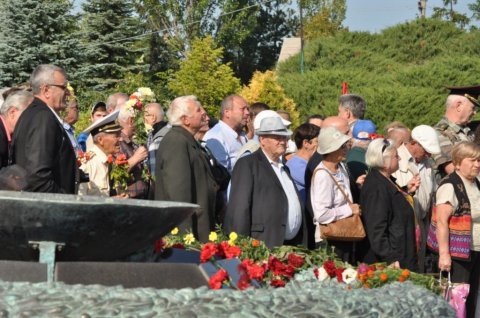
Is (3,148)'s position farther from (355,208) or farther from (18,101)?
(355,208)

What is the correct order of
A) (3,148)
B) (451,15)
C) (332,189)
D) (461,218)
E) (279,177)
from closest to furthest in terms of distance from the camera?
(3,148) < (279,177) < (332,189) < (461,218) < (451,15)

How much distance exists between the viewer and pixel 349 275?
5203 millimetres

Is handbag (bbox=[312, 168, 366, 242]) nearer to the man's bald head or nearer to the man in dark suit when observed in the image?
the man's bald head

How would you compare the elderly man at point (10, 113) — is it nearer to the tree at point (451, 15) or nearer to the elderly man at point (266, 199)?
the elderly man at point (266, 199)

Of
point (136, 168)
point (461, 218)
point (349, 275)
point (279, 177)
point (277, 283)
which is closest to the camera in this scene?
point (277, 283)

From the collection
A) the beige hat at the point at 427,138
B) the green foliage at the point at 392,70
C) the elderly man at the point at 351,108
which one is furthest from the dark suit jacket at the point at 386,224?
the green foliage at the point at 392,70

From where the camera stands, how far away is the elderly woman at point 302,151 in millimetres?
8461

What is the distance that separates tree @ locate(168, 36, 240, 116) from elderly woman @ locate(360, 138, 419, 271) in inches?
619

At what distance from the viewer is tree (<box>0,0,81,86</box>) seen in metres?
25.5

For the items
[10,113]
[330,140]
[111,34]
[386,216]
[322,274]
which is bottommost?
[322,274]

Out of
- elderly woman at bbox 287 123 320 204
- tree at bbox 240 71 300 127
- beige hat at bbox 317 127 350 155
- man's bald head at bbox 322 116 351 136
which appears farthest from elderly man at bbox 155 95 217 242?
tree at bbox 240 71 300 127

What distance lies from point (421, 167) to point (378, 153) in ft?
4.51

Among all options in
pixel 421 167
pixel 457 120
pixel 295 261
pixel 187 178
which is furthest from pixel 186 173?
pixel 457 120

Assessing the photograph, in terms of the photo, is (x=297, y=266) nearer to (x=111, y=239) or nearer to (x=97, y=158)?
(x=111, y=239)
